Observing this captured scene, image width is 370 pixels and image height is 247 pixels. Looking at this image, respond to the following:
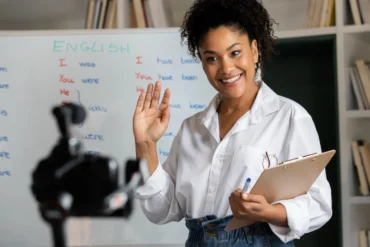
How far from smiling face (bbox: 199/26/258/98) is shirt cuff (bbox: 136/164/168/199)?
213 millimetres

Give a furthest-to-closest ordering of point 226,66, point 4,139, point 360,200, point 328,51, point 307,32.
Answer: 1. point 328,51
2. point 307,32
3. point 360,200
4. point 4,139
5. point 226,66

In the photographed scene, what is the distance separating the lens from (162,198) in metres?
1.08

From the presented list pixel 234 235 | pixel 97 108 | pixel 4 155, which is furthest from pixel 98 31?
pixel 234 235

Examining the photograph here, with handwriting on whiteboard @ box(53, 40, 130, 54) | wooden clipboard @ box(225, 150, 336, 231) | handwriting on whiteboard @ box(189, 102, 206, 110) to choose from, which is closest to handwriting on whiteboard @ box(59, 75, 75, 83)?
handwriting on whiteboard @ box(53, 40, 130, 54)

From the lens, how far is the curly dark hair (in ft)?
3.29

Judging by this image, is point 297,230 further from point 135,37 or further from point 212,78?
point 135,37

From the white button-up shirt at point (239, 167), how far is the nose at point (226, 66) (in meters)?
0.13

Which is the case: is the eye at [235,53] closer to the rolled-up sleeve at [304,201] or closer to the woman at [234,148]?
the woman at [234,148]

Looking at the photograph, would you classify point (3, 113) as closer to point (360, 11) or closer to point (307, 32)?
point (307, 32)

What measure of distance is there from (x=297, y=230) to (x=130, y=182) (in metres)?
0.69

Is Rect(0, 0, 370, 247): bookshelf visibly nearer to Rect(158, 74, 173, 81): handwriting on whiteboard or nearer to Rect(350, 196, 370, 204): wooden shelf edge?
Rect(350, 196, 370, 204): wooden shelf edge

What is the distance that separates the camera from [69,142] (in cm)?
29

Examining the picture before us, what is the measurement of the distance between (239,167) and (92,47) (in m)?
1.11

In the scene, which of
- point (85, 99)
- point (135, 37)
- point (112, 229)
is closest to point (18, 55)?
point (85, 99)
